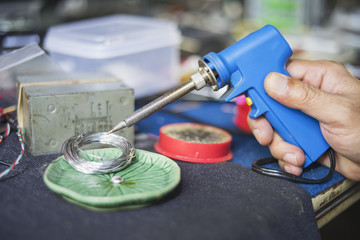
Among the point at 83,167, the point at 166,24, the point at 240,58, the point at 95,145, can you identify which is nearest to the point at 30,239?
the point at 83,167

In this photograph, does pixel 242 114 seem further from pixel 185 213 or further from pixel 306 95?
pixel 185 213

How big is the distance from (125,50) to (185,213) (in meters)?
0.63

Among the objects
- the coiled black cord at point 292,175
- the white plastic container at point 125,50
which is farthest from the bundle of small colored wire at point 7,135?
the coiled black cord at point 292,175

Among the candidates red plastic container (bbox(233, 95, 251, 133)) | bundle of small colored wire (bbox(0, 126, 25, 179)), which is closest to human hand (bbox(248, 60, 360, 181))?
red plastic container (bbox(233, 95, 251, 133))

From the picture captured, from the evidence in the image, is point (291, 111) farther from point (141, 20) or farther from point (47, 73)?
point (141, 20)

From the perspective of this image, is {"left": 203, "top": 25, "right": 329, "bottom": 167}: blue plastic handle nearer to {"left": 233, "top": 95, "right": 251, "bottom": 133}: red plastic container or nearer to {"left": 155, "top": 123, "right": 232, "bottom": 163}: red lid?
{"left": 155, "top": 123, "right": 232, "bottom": 163}: red lid

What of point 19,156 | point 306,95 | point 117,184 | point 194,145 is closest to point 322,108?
point 306,95

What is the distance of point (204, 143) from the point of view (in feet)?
2.29

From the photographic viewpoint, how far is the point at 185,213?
1.67 ft

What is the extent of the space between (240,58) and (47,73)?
0.44m

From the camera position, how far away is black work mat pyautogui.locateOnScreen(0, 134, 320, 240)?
0.46 m

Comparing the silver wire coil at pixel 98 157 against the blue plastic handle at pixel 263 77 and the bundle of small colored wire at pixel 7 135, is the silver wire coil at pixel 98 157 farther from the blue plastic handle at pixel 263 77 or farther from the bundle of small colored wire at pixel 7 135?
the blue plastic handle at pixel 263 77

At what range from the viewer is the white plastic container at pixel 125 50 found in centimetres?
101

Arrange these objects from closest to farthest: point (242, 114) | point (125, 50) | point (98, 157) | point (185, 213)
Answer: point (185, 213) → point (98, 157) → point (242, 114) → point (125, 50)
